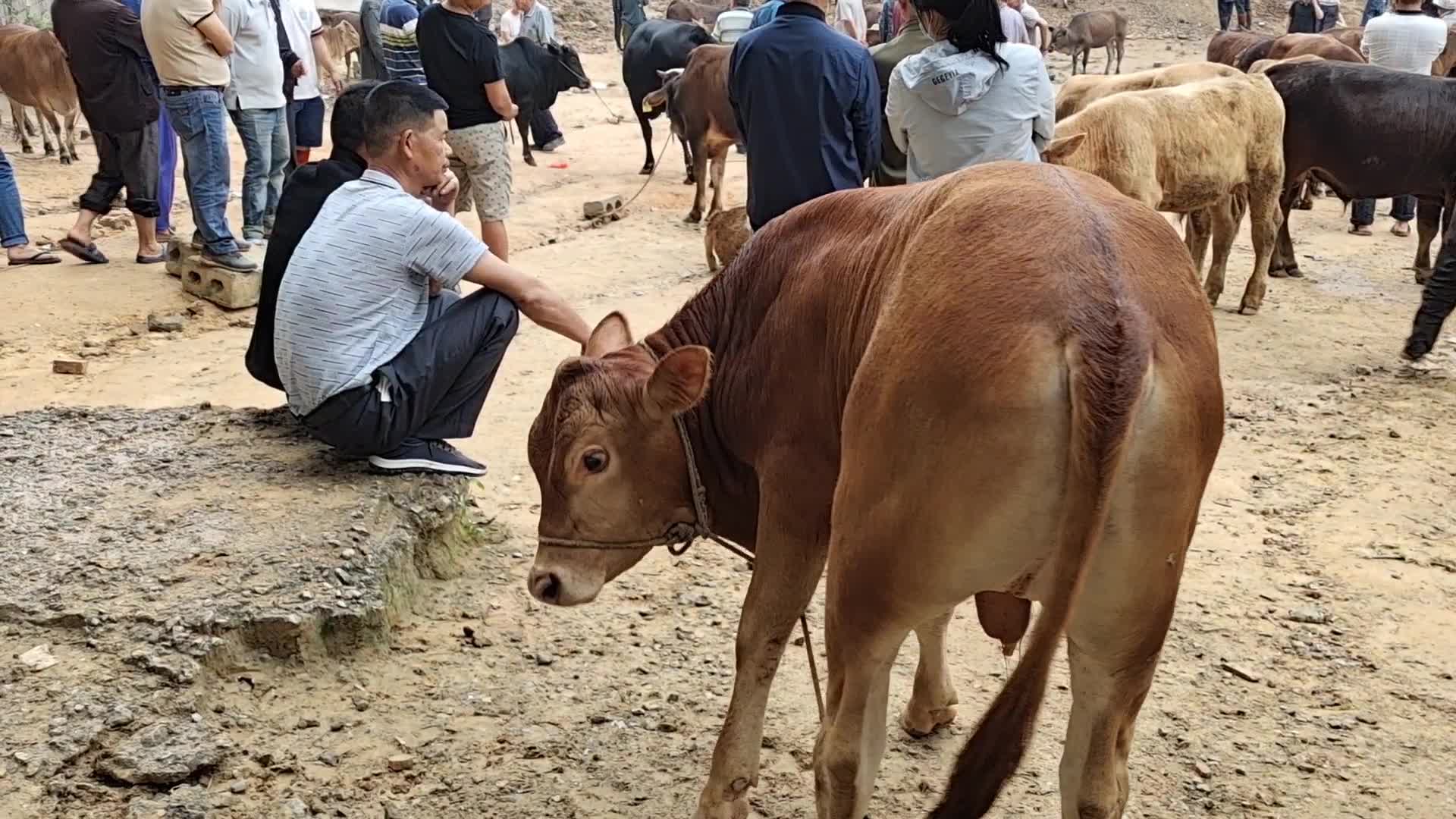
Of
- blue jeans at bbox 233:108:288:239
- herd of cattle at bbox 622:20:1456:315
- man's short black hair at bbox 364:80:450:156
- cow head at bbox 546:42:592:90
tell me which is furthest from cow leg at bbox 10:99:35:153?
man's short black hair at bbox 364:80:450:156

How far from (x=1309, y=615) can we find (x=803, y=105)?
273 cm

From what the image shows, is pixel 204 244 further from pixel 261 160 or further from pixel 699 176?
pixel 699 176

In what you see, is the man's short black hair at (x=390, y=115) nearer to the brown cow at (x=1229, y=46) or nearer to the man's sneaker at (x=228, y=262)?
the man's sneaker at (x=228, y=262)

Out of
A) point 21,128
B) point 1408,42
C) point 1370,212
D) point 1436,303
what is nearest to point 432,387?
point 1436,303

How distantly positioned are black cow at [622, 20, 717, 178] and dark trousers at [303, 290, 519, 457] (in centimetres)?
944

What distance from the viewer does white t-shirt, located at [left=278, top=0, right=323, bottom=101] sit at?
8906mm

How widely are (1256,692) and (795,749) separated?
57.3 inches

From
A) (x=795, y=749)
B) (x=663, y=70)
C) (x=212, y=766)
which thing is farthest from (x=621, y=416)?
(x=663, y=70)

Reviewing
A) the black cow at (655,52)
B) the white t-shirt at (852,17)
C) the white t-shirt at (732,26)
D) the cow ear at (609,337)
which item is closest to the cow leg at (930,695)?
the cow ear at (609,337)

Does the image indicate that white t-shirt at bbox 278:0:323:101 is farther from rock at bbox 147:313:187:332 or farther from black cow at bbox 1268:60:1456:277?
black cow at bbox 1268:60:1456:277

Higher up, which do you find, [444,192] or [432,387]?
[444,192]

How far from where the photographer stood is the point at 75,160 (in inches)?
515

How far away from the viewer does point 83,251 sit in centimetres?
837

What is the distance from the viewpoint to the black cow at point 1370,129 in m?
8.45
